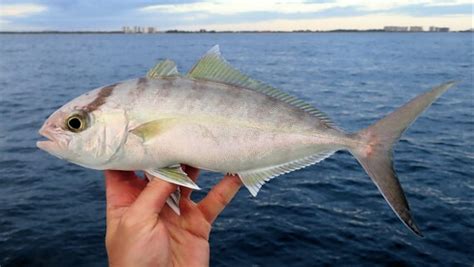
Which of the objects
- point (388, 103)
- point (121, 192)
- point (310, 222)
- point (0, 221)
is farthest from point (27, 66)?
point (121, 192)

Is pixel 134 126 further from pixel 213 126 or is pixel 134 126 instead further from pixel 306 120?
pixel 306 120

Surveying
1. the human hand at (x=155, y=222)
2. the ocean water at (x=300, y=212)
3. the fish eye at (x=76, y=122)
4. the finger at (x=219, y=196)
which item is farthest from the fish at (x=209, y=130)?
the ocean water at (x=300, y=212)

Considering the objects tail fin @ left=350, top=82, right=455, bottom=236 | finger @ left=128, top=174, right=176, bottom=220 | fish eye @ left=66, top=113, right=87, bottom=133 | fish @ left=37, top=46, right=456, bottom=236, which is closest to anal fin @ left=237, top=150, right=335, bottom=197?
fish @ left=37, top=46, right=456, bottom=236

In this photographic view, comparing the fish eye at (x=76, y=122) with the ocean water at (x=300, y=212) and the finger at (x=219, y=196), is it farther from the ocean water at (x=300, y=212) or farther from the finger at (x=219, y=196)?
the ocean water at (x=300, y=212)

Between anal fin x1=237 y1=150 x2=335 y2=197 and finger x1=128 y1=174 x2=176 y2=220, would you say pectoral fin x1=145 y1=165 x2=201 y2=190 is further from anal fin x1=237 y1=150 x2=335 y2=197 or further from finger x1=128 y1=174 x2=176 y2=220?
anal fin x1=237 y1=150 x2=335 y2=197

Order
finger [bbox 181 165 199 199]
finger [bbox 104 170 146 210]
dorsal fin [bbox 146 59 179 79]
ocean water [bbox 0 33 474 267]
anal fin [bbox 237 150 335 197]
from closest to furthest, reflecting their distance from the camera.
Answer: dorsal fin [bbox 146 59 179 79]
anal fin [bbox 237 150 335 197]
finger [bbox 104 170 146 210]
finger [bbox 181 165 199 199]
ocean water [bbox 0 33 474 267]

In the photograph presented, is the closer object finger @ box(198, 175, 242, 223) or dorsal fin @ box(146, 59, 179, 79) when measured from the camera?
dorsal fin @ box(146, 59, 179, 79)
